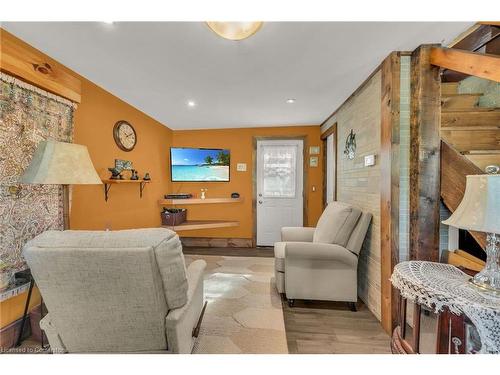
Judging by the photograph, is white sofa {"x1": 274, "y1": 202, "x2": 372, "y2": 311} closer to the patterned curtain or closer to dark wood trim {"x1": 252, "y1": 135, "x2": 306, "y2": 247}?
dark wood trim {"x1": 252, "y1": 135, "x2": 306, "y2": 247}

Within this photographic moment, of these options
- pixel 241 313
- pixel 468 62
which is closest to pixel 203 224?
pixel 241 313

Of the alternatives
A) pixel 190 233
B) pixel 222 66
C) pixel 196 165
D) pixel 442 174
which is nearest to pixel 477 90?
pixel 442 174

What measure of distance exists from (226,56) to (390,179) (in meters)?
1.66

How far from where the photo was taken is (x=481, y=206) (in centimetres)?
94

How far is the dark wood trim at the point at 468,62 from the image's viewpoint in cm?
118

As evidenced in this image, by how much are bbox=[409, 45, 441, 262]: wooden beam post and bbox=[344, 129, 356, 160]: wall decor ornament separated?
80 cm

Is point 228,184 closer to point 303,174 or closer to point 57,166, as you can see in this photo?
point 303,174

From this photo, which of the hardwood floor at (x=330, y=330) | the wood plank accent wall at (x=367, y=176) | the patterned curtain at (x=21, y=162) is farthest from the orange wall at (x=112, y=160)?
the wood plank accent wall at (x=367, y=176)

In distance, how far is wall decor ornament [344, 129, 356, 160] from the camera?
2434 mm

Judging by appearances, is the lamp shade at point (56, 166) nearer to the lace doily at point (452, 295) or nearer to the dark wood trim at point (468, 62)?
the lace doily at point (452, 295)

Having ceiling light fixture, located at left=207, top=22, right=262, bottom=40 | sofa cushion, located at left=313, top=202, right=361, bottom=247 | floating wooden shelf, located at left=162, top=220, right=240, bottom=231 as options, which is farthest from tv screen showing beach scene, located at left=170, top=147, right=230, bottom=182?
ceiling light fixture, located at left=207, top=22, right=262, bottom=40

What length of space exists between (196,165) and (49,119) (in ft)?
7.89
